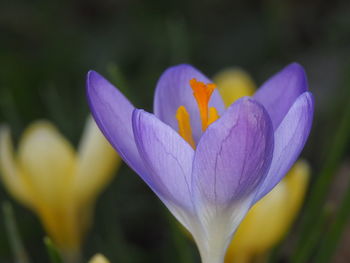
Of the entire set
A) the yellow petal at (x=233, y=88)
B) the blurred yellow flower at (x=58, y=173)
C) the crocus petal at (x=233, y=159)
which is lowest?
the blurred yellow flower at (x=58, y=173)

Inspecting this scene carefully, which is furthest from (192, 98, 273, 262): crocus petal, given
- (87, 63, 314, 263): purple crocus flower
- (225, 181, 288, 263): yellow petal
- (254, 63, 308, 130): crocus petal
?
(225, 181, 288, 263): yellow petal

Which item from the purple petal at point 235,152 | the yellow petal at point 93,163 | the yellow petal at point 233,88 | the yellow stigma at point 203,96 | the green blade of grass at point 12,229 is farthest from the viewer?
the yellow petal at point 233,88

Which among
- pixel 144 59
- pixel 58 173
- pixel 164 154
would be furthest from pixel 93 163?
pixel 144 59

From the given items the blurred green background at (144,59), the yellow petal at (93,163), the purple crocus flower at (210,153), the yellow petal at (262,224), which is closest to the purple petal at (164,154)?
the purple crocus flower at (210,153)

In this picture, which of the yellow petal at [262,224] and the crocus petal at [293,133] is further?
the yellow petal at [262,224]

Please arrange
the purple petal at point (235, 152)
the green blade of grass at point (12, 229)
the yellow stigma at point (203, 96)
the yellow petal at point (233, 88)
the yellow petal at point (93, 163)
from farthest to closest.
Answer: the yellow petal at point (233, 88) → the yellow petal at point (93, 163) → the green blade of grass at point (12, 229) → the yellow stigma at point (203, 96) → the purple petal at point (235, 152)

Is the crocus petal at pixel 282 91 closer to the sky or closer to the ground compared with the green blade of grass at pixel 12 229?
closer to the sky

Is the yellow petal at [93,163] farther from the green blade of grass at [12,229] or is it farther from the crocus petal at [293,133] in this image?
the crocus petal at [293,133]

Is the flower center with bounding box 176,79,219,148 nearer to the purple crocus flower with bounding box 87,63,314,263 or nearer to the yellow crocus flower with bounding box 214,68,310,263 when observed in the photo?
the purple crocus flower with bounding box 87,63,314,263
